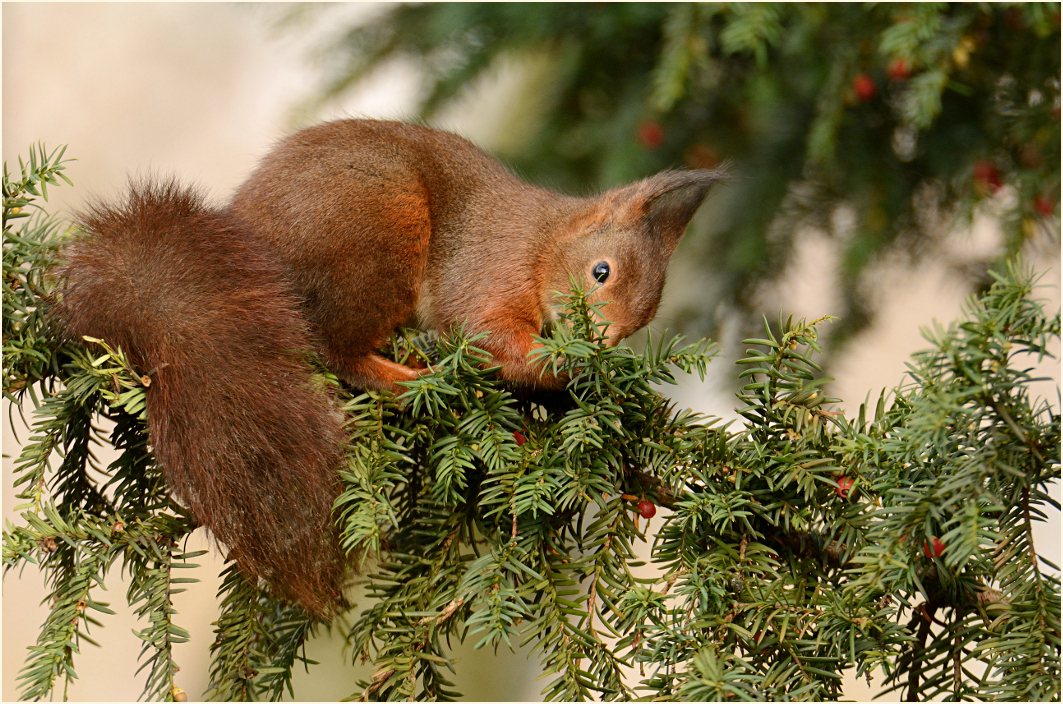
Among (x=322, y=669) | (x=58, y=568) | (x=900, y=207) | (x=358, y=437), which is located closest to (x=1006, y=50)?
(x=900, y=207)

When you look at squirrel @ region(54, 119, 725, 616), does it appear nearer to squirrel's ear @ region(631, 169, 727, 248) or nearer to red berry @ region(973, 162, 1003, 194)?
squirrel's ear @ region(631, 169, 727, 248)

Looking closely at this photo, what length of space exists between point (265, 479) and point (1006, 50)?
122 centimetres

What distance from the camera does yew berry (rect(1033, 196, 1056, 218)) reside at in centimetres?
121

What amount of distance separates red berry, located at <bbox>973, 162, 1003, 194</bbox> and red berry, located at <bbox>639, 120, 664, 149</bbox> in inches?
19.8

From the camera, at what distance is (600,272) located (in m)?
1.18

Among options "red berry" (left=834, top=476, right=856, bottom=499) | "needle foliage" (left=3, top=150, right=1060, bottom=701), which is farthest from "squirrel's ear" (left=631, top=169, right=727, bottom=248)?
"red berry" (left=834, top=476, right=856, bottom=499)

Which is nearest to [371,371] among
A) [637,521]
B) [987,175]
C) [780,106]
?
[637,521]

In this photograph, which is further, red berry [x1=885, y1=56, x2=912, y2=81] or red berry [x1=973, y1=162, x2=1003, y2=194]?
red berry [x1=973, y1=162, x2=1003, y2=194]

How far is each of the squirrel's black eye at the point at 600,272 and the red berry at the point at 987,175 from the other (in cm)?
59

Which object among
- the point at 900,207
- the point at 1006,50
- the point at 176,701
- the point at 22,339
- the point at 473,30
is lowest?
the point at 176,701

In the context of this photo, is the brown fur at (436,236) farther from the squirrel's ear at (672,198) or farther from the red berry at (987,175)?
the red berry at (987,175)

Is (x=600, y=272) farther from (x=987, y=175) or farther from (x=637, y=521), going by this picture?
(x=987, y=175)

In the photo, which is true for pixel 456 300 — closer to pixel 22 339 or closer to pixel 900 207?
pixel 22 339

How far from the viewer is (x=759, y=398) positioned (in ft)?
2.53
